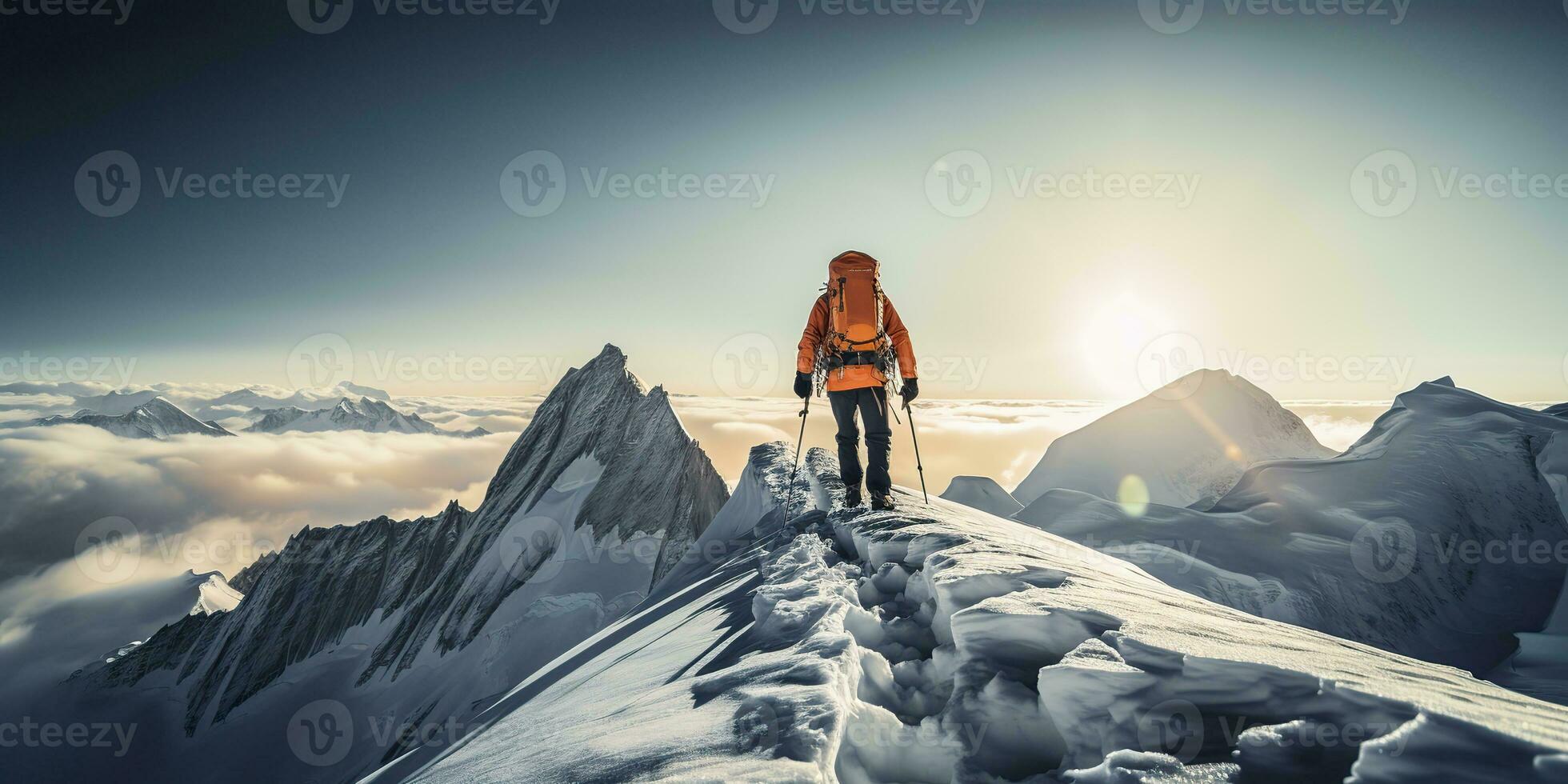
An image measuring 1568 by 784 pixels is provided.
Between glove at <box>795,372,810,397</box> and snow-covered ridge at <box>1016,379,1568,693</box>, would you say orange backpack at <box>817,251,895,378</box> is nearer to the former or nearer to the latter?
glove at <box>795,372,810,397</box>

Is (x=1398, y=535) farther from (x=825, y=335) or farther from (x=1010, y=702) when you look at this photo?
(x=1010, y=702)

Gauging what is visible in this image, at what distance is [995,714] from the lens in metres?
2.65

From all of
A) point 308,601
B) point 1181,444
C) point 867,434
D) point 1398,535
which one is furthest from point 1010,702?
point 1181,444

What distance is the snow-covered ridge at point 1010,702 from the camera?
1744mm

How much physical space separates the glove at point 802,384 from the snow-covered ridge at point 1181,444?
59142mm

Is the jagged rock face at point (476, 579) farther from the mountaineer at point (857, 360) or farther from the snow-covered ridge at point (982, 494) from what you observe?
the mountaineer at point (857, 360)

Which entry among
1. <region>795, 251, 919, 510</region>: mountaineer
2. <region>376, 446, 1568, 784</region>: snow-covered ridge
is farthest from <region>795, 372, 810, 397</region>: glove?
<region>376, 446, 1568, 784</region>: snow-covered ridge

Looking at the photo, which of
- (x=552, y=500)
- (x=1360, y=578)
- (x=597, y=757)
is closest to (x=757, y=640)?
(x=597, y=757)

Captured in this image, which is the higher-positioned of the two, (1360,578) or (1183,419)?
(1183,419)

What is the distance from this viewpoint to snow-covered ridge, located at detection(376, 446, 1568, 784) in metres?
1.74

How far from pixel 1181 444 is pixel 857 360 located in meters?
67.5

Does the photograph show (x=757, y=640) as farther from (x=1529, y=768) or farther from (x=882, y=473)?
(x=882, y=473)

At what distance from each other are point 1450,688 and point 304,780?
5026cm

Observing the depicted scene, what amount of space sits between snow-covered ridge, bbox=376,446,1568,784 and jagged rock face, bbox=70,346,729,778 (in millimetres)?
25652
